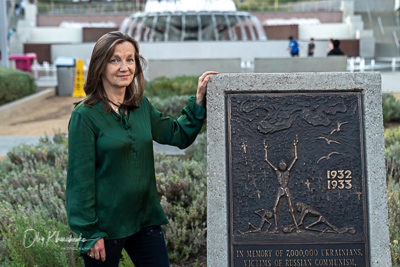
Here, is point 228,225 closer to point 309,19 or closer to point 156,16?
point 156,16

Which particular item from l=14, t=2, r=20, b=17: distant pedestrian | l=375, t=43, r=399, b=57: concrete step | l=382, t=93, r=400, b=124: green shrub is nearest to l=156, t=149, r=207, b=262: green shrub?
l=382, t=93, r=400, b=124: green shrub

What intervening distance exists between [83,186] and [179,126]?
746mm

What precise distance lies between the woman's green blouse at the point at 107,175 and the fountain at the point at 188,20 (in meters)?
24.0

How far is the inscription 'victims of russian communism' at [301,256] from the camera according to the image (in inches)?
136

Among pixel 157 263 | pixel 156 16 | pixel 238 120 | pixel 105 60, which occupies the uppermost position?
pixel 156 16

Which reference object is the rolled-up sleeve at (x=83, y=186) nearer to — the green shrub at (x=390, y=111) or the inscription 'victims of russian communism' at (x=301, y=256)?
the inscription 'victims of russian communism' at (x=301, y=256)

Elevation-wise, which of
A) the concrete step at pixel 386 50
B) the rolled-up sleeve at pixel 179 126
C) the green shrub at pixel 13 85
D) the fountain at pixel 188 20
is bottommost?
the rolled-up sleeve at pixel 179 126

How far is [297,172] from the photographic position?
11.5 feet

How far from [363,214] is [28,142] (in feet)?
23.7

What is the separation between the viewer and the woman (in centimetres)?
306

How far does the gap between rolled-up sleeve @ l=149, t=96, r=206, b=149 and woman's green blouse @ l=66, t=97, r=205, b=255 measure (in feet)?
0.76

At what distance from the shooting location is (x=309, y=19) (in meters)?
37.5

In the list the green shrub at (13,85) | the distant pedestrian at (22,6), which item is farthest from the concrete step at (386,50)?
the distant pedestrian at (22,6)

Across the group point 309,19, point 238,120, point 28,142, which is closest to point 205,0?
point 309,19
